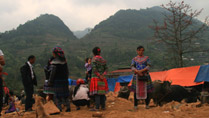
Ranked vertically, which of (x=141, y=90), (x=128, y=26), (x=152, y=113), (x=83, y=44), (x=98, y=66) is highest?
(x=128, y=26)

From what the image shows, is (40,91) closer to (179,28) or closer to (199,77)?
(199,77)

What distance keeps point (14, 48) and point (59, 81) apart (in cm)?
6958

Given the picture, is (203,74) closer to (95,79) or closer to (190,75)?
(190,75)

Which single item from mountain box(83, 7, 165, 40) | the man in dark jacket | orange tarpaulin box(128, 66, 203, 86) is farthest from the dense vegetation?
the man in dark jacket

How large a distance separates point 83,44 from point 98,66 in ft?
234

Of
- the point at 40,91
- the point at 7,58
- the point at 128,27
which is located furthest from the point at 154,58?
the point at 128,27

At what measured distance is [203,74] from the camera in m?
9.30

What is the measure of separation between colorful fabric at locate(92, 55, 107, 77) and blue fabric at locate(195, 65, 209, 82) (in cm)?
553

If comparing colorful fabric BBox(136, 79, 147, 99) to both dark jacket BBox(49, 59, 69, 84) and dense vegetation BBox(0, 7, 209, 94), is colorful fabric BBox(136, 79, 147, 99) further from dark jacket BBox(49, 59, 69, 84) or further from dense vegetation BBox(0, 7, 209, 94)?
dense vegetation BBox(0, 7, 209, 94)

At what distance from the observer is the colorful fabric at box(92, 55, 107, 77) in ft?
17.6

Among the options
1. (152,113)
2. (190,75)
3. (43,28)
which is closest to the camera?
(152,113)

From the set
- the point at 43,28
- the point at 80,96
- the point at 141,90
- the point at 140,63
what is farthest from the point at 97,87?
the point at 43,28

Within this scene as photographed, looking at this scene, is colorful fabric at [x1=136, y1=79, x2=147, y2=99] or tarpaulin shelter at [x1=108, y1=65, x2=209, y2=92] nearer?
colorful fabric at [x1=136, y1=79, x2=147, y2=99]

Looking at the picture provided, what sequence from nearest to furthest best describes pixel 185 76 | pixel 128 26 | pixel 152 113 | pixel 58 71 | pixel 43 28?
pixel 152 113, pixel 58 71, pixel 185 76, pixel 43 28, pixel 128 26
